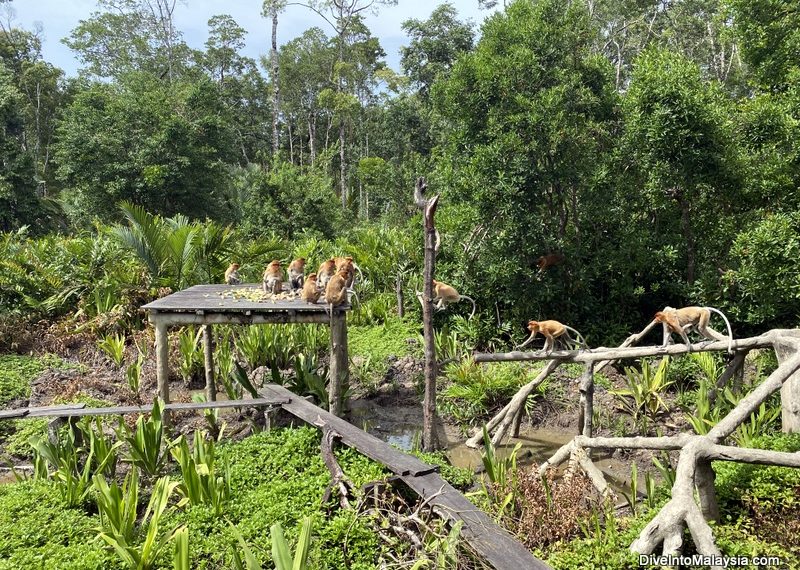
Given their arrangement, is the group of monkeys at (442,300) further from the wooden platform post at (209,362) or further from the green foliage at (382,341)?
the green foliage at (382,341)

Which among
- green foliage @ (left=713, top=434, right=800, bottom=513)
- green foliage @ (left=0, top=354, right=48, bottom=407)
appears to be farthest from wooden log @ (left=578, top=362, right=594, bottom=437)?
green foliage @ (left=0, top=354, right=48, bottom=407)

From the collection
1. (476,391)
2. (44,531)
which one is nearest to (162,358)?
(44,531)

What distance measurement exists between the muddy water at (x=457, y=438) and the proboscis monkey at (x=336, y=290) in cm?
162

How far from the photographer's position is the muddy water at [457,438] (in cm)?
605

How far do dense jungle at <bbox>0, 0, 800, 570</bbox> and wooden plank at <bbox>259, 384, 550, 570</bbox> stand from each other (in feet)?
0.38

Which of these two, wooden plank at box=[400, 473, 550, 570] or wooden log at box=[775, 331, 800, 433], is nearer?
wooden plank at box=[400, 473, 550, 570]

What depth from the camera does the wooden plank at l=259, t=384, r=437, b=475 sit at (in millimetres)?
4391

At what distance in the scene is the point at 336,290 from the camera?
6.07 meters

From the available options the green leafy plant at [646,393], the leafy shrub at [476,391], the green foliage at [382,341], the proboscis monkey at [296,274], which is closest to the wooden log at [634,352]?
the green leafy plant at [646,393]

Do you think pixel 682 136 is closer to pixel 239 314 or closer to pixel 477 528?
pixel 239 314

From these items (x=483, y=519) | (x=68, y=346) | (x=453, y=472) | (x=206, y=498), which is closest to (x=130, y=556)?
(x=206, y=498)

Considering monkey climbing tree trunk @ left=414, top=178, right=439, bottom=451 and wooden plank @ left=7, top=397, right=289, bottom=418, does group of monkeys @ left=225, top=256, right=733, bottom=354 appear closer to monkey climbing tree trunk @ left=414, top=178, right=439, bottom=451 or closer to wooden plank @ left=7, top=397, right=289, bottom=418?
monkey climbing tree trunk @ left=414, top=178, right=439, bottom=451

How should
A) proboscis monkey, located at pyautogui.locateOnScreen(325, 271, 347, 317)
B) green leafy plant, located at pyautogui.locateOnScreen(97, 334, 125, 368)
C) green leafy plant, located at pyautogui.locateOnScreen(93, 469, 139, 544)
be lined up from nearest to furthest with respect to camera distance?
green leafy plant, located at pyautogui.locateOnScreen(93, 469, 139, 544) < proboscis monkey, located at pyautogui.locateOnScreen(325, 271, 347, 317) < green leafy plant, located at pyautogui.locateOnScreen(97, 334, 125, 368)

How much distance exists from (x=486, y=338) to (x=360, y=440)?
16.2ft
